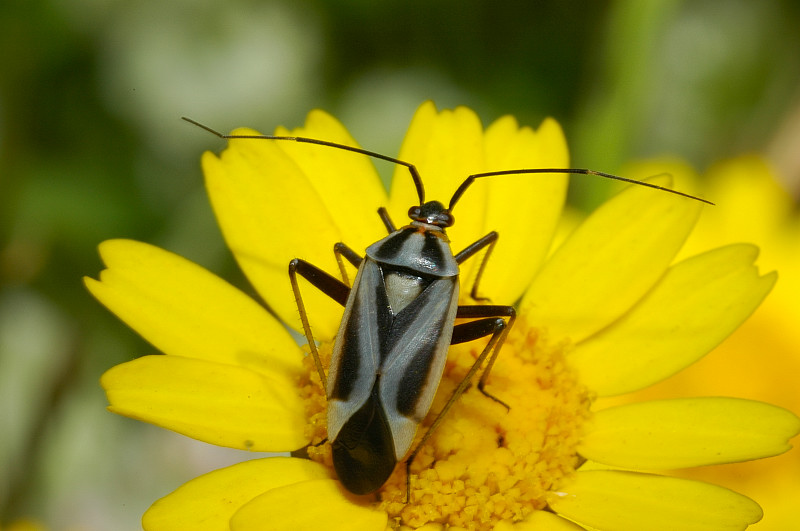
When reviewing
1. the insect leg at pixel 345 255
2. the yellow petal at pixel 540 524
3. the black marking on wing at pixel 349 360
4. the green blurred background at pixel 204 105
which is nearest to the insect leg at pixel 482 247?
the insect leg at pixel 345 255

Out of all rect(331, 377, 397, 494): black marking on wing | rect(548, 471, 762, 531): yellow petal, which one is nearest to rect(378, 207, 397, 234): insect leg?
rect(331, 377, 397, 494): black marking on wing

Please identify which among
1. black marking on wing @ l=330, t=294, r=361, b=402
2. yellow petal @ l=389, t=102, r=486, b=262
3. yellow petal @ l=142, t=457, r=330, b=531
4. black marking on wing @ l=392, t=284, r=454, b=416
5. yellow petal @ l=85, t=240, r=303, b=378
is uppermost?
yellow petal @ l=389, t=102, r=486, b=262

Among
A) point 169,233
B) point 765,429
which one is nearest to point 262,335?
point 765,429

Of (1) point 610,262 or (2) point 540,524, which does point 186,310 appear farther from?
(1) point 610,262

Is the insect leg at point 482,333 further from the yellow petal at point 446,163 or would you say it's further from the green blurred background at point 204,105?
the green blurred background at point 204,105

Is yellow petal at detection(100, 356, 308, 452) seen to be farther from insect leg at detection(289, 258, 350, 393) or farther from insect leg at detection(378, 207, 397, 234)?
insect leg at detection(378, 207, 397, 234)

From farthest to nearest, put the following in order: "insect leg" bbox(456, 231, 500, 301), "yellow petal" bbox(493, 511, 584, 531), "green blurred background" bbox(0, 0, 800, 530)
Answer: "green blurred background" bbox(0, 0, 800, 530)
"insect leg" bbox(456, 231, 500, 301)
"yellow petal" bbox(493, 511, 584, 531)

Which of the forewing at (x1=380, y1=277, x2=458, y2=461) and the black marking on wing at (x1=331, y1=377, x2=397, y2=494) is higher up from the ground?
the forewing at (x1=380, y1=277, x2=458, y2=461)

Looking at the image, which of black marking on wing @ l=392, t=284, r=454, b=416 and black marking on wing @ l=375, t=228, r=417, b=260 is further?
black marking on wing @ l=375, t=228, r=417, b=260
